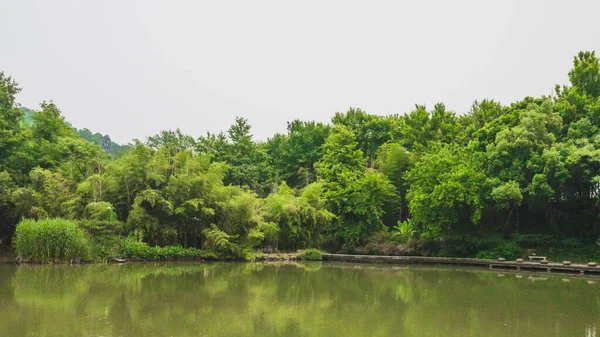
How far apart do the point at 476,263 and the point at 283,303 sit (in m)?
15.4

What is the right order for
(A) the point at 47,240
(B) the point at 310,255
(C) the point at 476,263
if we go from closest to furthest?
(A) the point at 47,240 < (C) the point at 476,263 < (B) the point at 310,255

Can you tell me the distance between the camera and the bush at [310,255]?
27625 millimetres

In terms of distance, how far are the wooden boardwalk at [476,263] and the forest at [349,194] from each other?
0.95 metres

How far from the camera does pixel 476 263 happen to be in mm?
24891

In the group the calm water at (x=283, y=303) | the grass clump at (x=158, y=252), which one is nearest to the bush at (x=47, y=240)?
the calm water at (x=283, y=303)

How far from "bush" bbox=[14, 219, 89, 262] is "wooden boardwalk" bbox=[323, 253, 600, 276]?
13322 mm

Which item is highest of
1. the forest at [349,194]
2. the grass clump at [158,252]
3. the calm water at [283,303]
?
the forest at [349,194]

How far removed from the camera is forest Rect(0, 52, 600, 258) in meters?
23.2

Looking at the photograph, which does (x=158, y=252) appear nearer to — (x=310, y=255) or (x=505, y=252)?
(x=310, y=255)

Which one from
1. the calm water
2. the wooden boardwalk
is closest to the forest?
the wooden boardwalk

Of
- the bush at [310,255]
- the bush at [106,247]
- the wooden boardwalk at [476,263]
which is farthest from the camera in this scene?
the bush at [310,255]

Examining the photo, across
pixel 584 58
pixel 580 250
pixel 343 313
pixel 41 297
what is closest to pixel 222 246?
pixel 41 297

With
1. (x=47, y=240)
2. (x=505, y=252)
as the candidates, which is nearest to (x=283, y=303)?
(x=47, y=240)

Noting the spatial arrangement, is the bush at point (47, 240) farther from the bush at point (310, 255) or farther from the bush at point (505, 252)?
the bush at point (505, 252)
